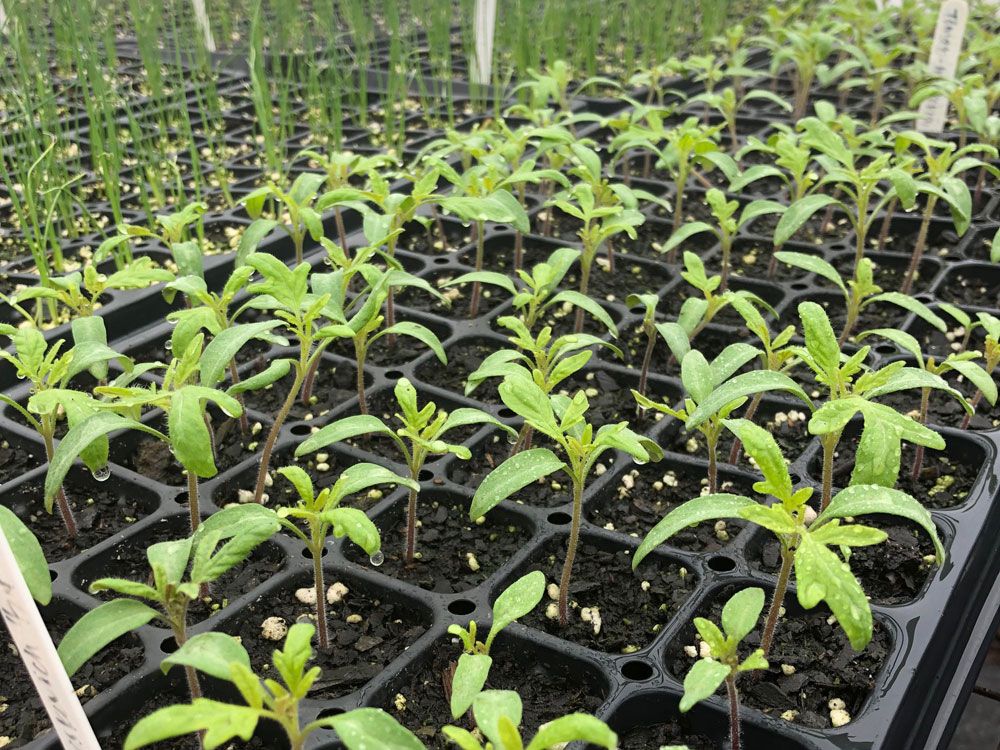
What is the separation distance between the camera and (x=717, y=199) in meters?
1.78

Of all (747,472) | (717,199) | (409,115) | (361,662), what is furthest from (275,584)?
(409,115)

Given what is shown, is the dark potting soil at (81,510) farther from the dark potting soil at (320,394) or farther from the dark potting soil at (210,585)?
the dark potting soil at (320,394)

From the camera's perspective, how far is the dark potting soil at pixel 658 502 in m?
1.27

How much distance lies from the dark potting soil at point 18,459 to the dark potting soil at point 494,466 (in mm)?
634

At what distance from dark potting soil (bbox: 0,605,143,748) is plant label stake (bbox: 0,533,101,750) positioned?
0.74 ft

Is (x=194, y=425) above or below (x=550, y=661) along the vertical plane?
above

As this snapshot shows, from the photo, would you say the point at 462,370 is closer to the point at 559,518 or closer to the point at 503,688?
the point at 559,518

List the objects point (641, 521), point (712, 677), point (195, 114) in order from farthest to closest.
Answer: point (195, 114) → point (641, 521) → point (712, 677)

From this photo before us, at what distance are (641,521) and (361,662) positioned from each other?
1.48ft

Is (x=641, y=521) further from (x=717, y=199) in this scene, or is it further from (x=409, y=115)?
(x=409, y=115)

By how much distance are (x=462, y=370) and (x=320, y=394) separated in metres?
0.26

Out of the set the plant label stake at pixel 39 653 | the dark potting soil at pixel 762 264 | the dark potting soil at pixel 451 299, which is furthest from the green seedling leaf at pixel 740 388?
the dark potting soil at pixel 762 264

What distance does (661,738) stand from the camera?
97 centimetres

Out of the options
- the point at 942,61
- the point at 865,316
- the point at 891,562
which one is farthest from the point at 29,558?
the point at 942,61
